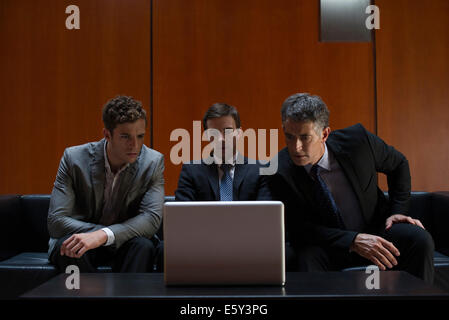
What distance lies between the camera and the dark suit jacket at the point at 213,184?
226cm

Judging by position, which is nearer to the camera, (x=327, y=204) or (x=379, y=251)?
(x=379, y=251)

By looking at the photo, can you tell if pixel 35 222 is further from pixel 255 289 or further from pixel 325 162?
pixel 255 289

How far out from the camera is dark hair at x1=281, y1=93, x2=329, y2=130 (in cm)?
190

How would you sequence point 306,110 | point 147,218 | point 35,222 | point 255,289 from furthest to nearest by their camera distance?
point 35,222 < point 147,218 < point 306,110 < point 255,289

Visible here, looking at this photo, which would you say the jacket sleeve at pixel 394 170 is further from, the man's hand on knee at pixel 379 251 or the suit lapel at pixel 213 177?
the suit lapel at pixel 213 177

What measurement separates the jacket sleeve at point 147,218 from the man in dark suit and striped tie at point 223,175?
0.44 feet

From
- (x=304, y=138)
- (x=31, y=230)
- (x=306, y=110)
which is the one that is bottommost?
(x=31, y=230)

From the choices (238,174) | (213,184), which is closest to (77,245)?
(213,184)

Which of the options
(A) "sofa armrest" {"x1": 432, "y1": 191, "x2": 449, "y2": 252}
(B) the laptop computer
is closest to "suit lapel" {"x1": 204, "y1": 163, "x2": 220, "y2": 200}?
(B) the laptop computer

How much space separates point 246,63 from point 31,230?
6.41 ft

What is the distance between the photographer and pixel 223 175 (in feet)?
7.68

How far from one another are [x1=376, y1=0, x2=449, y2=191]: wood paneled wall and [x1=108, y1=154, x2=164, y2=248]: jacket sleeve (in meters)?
1.96
